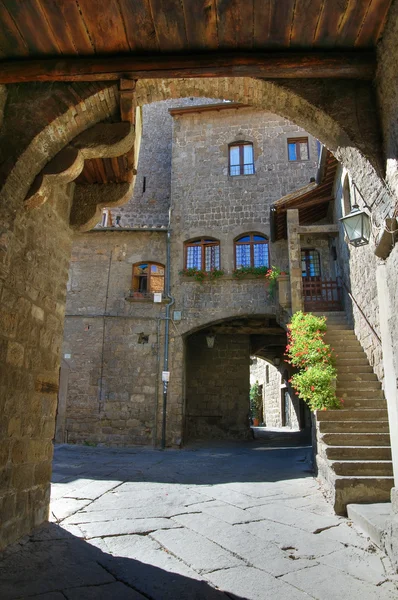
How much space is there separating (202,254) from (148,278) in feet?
6.03

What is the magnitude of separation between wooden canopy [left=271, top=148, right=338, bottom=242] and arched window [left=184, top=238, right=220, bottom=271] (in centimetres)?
183

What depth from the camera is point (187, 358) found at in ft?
46.5

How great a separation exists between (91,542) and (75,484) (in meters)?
2.61

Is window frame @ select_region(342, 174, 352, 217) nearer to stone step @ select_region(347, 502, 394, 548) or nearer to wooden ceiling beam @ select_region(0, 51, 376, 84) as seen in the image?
stone step @ select_region(347, 502, 394, 548)

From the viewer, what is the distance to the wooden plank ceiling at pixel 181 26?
2.57m

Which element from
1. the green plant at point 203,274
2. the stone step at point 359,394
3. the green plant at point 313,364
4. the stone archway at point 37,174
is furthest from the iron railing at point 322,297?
the stone archway at point 37,174

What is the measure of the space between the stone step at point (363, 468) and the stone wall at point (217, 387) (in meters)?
8.96

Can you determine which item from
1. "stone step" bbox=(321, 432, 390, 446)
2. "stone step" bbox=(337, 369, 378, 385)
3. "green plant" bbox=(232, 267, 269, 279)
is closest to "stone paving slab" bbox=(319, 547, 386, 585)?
"stone step" bbox=(321, 432, 390, 446)

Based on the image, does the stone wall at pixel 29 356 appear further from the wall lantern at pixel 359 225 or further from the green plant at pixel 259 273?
the green plant at pixel 259 273

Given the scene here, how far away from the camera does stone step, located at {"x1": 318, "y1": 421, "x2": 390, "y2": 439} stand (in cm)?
627

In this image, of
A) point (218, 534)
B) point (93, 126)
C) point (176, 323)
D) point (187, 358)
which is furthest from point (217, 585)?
point (187, 358)

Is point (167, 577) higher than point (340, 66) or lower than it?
lower

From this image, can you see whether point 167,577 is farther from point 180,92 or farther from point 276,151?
point 276,151

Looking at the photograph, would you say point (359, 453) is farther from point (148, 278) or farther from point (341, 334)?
point (148, 278)
